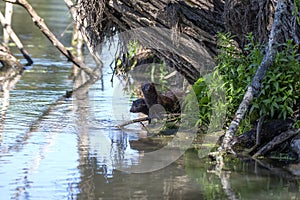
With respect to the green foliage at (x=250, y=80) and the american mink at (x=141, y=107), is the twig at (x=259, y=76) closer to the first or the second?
the green foliage at (x=250, y=80)

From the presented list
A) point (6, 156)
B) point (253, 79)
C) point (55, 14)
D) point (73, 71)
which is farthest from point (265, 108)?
point (55, 14)

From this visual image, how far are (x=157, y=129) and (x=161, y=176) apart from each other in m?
2.44

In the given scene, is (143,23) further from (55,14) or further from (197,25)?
(55,14)

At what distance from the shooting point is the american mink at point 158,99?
10.2 m

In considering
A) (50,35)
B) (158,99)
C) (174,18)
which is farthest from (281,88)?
(50,35)

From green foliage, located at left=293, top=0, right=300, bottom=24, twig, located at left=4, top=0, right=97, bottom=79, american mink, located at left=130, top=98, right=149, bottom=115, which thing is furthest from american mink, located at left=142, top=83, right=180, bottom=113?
twig, located at left=4, top=0, right=97, bottom=79

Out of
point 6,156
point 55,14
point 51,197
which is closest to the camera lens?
point 51,197

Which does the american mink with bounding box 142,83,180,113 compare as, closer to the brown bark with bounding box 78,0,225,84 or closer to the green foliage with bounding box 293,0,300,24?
the brown bark with bounding box 78,0,225,84

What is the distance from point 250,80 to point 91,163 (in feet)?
6.91

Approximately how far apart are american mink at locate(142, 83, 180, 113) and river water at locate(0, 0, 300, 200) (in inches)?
16.5

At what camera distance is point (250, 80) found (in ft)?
29.2

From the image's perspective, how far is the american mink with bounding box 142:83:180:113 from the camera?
10.2m

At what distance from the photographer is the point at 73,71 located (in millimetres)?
16688

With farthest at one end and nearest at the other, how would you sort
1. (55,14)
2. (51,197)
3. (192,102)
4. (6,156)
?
(55,14), (192,102), (6,156), (51,197)
